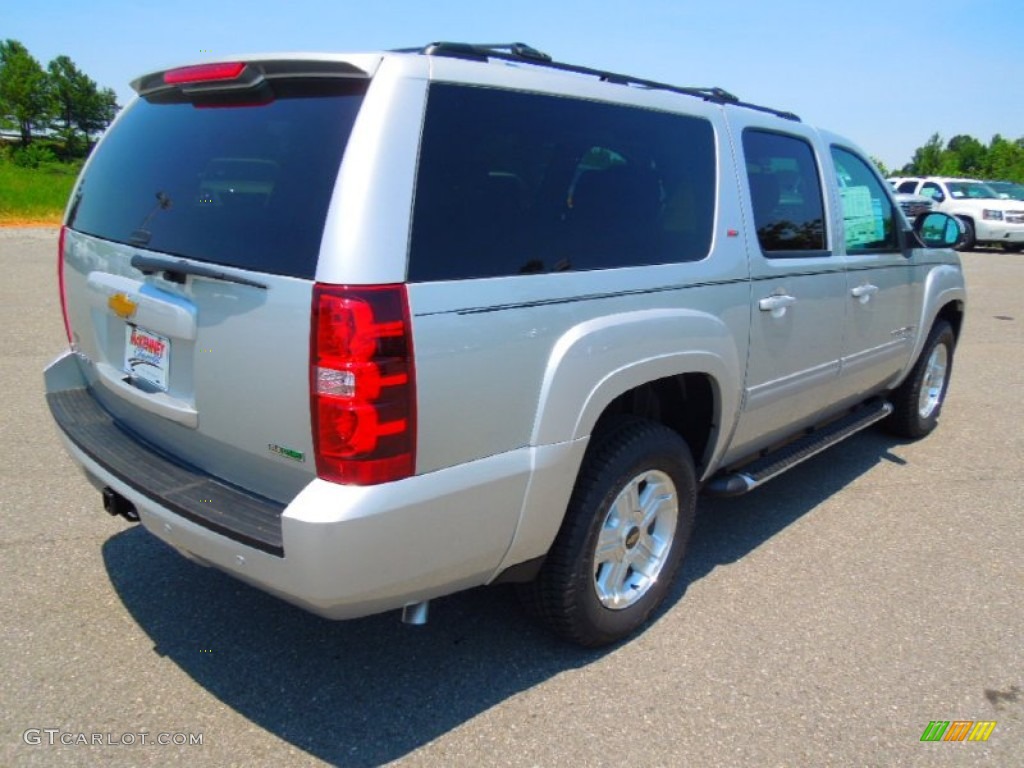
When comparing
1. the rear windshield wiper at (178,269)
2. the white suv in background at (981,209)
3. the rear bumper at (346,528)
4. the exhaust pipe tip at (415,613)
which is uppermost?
the white suv in background at (981,209)

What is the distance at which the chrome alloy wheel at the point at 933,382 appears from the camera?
17.9 feet

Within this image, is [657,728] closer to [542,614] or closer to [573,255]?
[542,614]

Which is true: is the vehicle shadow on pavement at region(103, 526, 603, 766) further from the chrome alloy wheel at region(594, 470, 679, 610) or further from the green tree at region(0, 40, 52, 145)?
the green tree at region(0, 40, 52, 145)

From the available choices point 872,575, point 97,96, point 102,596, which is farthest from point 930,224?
point 97,96

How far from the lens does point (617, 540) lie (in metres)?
2.88

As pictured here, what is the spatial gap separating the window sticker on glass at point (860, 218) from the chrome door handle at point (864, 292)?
22 cm

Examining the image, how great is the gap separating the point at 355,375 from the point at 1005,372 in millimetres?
7594

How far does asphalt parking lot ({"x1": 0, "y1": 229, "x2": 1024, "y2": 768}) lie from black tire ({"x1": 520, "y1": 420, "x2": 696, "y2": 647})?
16cm

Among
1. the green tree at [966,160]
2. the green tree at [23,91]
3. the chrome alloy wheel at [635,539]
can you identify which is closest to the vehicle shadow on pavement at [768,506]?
the chrome alloy wheel at [635,539]

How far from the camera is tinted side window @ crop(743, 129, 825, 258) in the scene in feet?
11.2

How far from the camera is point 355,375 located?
1964 mm

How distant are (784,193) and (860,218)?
0.80 metres

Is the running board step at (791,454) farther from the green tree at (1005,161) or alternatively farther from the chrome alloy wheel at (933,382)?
the green tree at (1005,161)

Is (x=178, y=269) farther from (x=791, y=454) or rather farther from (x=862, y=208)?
(x=862, y=208)
